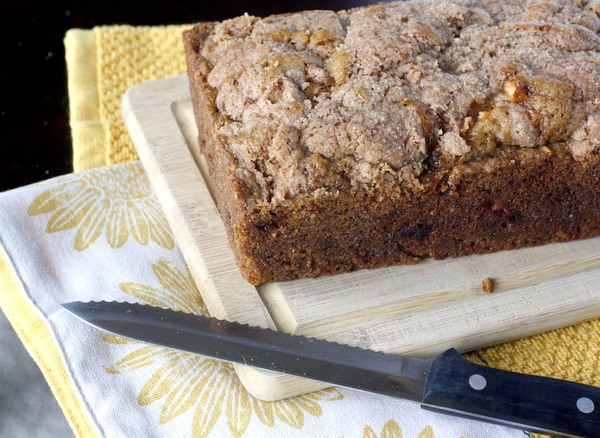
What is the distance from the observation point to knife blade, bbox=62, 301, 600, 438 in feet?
5.08

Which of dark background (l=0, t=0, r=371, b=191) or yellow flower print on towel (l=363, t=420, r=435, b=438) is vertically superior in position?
dark background (l=0, t=0, r=371, b=191)

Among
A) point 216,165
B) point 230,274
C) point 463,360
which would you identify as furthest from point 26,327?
point 463,360

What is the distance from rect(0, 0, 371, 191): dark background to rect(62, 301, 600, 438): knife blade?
960 millimetres

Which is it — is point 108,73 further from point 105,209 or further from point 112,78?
point 105,209

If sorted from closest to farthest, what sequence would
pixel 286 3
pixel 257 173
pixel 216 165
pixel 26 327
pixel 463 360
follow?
pixel 463 360 → pixel 257 173 → pixel 26 327 → pixel 216 165 → pixel 286 3

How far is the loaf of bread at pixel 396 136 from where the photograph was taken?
1.74 meters

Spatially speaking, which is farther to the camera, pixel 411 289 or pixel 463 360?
pixel 411 289

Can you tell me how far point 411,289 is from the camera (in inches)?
76.2

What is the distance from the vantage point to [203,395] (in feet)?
5.61

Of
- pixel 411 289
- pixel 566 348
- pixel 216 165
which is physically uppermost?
pixel 216 165

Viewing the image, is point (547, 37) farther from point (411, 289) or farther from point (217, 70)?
point (217, 70)

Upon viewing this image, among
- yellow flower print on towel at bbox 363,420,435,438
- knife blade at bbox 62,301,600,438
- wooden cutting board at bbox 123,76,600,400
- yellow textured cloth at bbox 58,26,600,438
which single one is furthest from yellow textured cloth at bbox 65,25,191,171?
yellow flower print on towel at bbox 363,420,435,438

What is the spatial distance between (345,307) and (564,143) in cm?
80

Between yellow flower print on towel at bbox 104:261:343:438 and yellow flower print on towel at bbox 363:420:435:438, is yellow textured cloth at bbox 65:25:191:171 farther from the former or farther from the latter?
yellow flower print on towel at bbox 363:420:435:438
